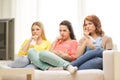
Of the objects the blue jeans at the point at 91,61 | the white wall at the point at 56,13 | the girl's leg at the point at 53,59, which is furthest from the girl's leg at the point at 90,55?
the white wall at the point at 56,13

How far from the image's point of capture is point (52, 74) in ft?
6.69

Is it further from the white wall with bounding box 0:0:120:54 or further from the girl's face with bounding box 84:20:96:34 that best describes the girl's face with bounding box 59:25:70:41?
the white wall with bounding box 0:0:120:54

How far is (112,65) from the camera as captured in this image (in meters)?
1.90

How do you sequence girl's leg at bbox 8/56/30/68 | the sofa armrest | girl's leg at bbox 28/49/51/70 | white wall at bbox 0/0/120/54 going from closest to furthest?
the sofa armrest
girl's leg at bbox 28/49/51/70
girl's leg at bbox 8/56/30/68
white wall at bbox 0/0/120/54

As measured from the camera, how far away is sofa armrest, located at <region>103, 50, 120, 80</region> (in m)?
1.89

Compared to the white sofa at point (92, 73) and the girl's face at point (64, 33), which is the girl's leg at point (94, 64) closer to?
the white sofa at point (92, 73)

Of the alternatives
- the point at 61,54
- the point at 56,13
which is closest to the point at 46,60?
the point at 61,54

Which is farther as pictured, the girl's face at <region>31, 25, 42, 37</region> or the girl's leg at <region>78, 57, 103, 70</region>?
the girl's face at <region>31, 25, 42, 37</region>

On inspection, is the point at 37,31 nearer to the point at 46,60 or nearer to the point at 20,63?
the point at 20,63

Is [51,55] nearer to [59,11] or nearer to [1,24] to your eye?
[1,24]

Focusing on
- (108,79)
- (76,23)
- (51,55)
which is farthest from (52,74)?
(76,23)

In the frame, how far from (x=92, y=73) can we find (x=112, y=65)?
0.59ft

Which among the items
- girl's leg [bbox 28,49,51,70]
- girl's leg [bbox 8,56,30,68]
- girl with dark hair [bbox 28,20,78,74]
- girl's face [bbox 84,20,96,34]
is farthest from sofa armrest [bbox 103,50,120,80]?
girl's leg [bbox 8,56,30,68]

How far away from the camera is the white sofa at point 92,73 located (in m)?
1.89
